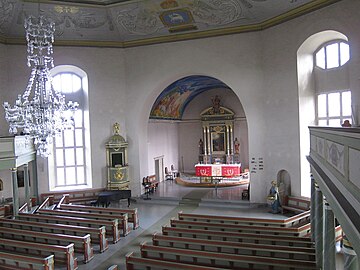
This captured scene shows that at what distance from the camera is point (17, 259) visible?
8.49 meters

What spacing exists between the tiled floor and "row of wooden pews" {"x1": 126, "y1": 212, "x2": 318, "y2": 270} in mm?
1852

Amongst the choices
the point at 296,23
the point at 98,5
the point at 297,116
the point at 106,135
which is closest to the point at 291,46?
the point at 296,23

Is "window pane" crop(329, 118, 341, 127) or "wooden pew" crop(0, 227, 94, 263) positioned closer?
"wooden pew" crop(0, 227, 94, 263)

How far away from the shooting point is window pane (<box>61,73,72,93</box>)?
61.1 feet

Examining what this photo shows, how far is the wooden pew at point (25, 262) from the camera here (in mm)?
8188

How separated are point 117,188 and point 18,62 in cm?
827

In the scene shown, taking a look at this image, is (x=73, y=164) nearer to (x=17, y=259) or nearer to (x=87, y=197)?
(x=87, y=197)

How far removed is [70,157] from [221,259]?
517 inches

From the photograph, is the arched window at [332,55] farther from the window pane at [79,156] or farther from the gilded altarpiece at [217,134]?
the window pane at [79,156]

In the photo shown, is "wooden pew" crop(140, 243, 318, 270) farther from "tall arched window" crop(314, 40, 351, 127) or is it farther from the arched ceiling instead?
the arched ceiling

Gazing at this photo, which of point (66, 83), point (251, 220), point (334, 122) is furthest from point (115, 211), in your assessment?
point (334, 122)

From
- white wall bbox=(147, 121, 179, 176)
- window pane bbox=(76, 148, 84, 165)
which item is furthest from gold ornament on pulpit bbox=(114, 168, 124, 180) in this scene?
white wall bbox=(147, 121, 179, 176)

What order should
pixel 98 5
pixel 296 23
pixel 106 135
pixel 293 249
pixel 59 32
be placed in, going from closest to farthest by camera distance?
pixel 293 249 < pixel 296 23 < pixel 98 5 < pixel 59 32 < pixel 106 135

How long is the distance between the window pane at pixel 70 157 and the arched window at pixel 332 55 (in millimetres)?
13445
